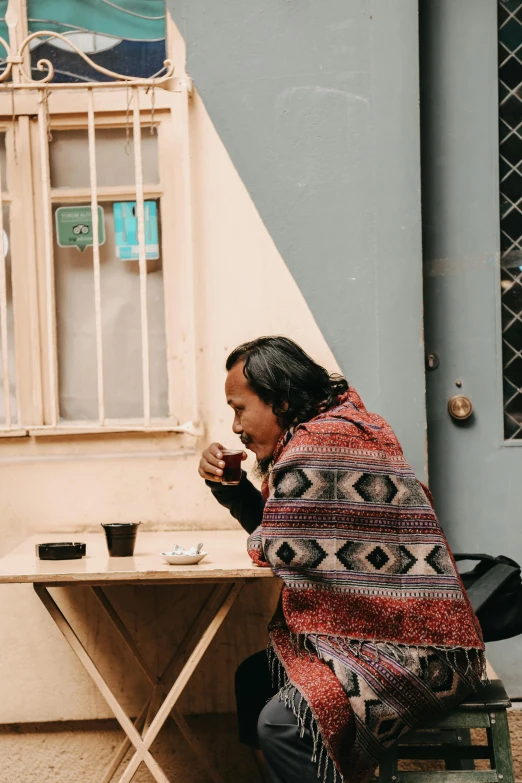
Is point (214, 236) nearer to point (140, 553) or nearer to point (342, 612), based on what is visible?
point (140, 553)

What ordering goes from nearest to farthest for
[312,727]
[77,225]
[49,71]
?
[312,727], [49,71], [77,225]

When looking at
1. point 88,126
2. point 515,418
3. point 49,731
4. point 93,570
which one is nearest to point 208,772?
point 49,731

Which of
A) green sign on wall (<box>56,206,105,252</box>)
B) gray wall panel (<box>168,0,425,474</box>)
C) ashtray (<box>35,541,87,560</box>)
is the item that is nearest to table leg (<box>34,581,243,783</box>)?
ashtray (<box>35,541,87,560</box>)

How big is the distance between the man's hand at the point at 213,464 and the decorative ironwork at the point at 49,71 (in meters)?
1.48

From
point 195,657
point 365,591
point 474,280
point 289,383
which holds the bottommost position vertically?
point 195,657

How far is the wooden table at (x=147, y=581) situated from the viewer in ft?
8.20

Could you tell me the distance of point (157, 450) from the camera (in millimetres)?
3424

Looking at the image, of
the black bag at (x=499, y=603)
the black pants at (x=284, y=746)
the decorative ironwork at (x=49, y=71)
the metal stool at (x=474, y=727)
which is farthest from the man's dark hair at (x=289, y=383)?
the decorative ironwork at (x=49, y=71)

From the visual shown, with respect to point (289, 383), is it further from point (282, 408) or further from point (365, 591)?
point (365, 591)

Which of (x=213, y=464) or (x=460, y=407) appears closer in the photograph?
(x=213, y=464)

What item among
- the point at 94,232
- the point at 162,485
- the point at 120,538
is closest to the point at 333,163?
the point at 94,232

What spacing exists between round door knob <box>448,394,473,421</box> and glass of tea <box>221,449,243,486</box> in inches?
41.2

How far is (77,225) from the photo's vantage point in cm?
346

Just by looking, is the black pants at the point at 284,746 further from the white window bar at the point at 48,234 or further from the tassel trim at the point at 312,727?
the white window bar at the point at 48,234
